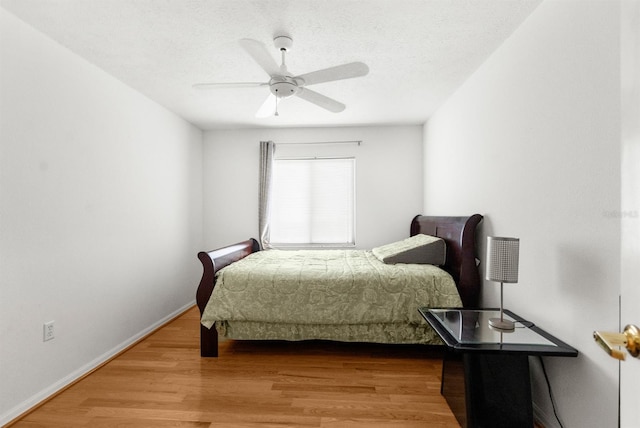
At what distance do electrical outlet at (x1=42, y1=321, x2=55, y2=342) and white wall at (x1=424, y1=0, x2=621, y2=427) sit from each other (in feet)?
9.96

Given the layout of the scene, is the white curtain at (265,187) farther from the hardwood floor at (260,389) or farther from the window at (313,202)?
the hardwood floor at (260,389)

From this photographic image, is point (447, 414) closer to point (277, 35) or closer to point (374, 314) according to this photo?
point (374, 314)

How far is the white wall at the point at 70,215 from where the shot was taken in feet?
5.95

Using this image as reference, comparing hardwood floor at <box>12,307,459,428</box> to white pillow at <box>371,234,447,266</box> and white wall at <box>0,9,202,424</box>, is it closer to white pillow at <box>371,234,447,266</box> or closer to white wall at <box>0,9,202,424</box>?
white wall at <box>0,9,202,424</box>

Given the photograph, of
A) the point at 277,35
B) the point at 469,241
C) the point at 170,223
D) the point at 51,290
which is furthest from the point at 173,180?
the point at 469,241

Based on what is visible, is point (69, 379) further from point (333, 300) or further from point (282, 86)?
point (282, 86)

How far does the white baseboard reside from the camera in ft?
5.84

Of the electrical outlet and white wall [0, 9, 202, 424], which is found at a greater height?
white wall [0, 9, 202, 424]

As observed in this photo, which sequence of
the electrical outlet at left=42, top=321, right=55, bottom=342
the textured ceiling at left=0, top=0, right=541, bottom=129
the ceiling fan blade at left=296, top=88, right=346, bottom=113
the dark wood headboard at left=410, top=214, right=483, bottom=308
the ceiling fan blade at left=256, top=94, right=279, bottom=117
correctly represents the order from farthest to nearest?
1. the dark wood headboard at left=410, top=214, right=483, bottom=308
2. the ceiling fan blade at left=256, top=94, right=279, bottom=117
3. the ceiling fan blade at left=296, top=88, right=346, bottom=113
4. the electrical outlet at left=42, top=321, right=55, bottom=342
5. the textured ceiling at left=0, top=0, right=541, bottom=129

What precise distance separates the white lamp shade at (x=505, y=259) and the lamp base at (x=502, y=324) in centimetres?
27

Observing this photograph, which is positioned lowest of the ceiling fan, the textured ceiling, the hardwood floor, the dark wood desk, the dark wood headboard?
the hardwood floor

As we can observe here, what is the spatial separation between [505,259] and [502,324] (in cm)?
38

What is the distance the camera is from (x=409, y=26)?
6.36ft

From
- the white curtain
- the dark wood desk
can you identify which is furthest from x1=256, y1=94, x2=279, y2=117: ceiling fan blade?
the dark wood desk
